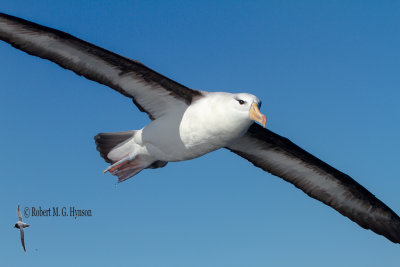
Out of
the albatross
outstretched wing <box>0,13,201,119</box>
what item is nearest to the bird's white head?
the albatross

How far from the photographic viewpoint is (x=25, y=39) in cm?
918

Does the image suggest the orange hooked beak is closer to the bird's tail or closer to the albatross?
the albatross

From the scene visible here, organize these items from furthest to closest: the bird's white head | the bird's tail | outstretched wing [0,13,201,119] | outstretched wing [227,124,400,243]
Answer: outstretched wing [227,124,400,243] → the bird's tail → outstretched wing [0,13,201,119] → the bird's white head

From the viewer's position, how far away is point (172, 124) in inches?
348

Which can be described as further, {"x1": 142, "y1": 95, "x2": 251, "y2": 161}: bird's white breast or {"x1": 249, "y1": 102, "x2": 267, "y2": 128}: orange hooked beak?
{"x1": 142, "y1": 95, "x2": 251, "y2": 161}: bird's white breast

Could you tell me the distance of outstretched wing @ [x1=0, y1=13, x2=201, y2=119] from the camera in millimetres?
8891

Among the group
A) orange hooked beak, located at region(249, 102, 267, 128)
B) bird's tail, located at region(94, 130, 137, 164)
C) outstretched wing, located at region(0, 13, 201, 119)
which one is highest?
outstretched wing, located at region(0, 13, 201, 119)

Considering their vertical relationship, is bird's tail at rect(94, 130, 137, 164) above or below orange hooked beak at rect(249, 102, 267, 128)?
below

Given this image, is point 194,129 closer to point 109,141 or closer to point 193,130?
point 193,130

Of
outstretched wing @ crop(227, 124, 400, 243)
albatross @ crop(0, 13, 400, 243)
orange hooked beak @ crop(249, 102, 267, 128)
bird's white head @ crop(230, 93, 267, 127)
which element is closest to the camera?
orange hooked beak @ crop(249, 102, 267, 128)

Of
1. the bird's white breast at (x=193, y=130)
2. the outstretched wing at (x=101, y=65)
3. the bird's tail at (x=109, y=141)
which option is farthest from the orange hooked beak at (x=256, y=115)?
the bird's tail at (x=109, y=141)

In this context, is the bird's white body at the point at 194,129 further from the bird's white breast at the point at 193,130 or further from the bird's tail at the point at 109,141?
the bird's tail at the point at 109,141

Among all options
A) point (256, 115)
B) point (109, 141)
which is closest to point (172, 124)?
point (256, 115)

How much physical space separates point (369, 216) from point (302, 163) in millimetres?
1950
